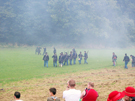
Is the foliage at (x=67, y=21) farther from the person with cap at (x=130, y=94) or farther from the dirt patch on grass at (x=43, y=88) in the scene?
the person with cap at (x=130, y=94)

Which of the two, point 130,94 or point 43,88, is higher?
point 130,94

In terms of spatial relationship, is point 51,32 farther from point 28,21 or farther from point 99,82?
point 99,82

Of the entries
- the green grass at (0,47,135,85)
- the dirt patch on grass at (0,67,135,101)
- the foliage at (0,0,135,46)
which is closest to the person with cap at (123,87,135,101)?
the dirt patch on grass at (0,67,135,101)

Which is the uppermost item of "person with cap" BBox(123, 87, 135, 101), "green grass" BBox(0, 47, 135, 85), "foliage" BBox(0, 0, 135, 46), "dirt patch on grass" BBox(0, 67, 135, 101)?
"foliage" BBox(0, 0, 135, 46)

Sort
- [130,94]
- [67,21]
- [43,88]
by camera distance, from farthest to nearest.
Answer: [67,21], [43,88], [130,94]

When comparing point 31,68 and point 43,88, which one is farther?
point 31,68

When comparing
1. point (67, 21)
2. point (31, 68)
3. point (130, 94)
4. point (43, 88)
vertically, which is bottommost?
point (43, 88)

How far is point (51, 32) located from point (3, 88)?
1902 inches

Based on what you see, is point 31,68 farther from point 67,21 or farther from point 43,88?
point 67,21

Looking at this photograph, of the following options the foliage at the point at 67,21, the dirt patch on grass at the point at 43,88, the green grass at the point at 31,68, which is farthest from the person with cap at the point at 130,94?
the foliage at the point at 67,21

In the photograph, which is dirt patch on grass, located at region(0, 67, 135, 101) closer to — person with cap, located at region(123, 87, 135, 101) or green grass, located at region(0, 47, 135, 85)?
green grass, located at region(0, 47, 135, 85)

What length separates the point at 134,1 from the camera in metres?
65.8

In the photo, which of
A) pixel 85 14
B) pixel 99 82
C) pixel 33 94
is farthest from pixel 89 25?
pixel 33 94

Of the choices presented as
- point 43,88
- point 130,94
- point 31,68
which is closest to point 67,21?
point 31,68
